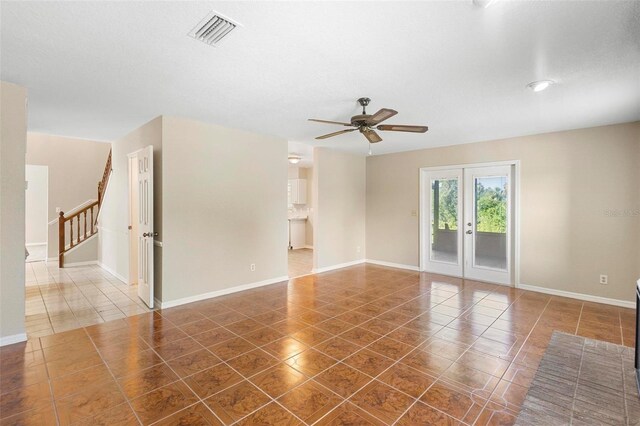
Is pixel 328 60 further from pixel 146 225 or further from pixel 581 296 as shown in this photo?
pixel 581 296

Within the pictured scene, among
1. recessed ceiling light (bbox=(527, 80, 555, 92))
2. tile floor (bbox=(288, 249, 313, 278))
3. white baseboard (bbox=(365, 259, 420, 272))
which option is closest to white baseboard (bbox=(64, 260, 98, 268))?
tile floor (bbox=(288, 249, 313, 278))

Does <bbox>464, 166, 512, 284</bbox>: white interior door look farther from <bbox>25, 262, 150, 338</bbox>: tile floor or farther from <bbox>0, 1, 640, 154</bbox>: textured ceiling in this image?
<bbox>25, 262, 150, 338</bbox>: tile floor

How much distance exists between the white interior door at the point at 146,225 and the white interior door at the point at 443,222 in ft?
16.9

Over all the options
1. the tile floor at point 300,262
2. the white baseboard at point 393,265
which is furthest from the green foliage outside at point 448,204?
the tile floor at point 300,262

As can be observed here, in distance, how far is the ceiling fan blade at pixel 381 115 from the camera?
9.41ft

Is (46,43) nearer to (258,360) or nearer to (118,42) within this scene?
(118,42)

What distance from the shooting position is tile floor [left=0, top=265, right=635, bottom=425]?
2.12 m

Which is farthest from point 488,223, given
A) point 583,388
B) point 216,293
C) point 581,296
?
point 216,293

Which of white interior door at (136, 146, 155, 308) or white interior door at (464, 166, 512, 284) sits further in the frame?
white interior door at (464, 166, 512, 284)

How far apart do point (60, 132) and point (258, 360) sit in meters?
5.32

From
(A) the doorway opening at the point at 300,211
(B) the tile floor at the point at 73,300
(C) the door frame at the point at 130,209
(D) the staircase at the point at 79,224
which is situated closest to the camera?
(B) the tile floor at the point at 73,300

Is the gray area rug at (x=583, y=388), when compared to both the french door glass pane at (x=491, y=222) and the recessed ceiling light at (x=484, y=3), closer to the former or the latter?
the french door glass pane at (x=491, y=222)

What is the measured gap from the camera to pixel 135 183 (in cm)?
534

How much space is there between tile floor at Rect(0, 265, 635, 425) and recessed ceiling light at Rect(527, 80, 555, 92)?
8.66 feet
